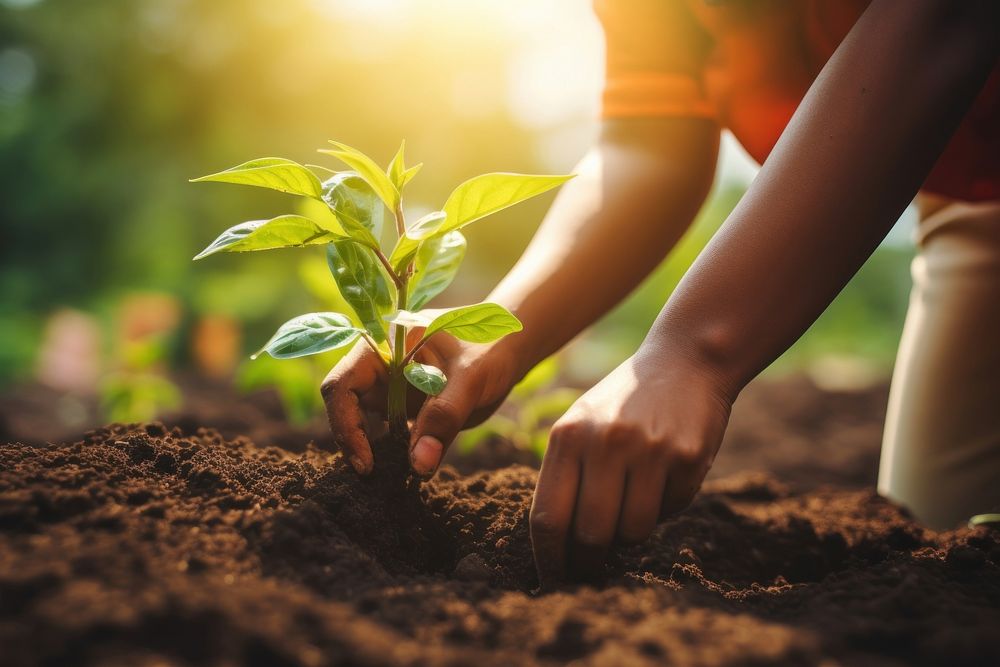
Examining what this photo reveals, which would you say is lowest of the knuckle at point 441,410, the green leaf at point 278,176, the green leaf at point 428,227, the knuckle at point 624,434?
the knuckle at point 441,410

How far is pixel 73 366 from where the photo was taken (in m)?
4.96

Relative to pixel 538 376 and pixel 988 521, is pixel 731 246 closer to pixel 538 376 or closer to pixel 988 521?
pixel 538 376

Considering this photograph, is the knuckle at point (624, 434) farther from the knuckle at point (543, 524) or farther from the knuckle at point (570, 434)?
the knuckle at point (543, 524)

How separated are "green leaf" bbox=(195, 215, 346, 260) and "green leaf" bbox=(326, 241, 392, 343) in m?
0.06

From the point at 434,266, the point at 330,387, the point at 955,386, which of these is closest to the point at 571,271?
the point at 434,266

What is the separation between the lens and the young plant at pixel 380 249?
1096mm

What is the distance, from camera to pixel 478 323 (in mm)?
1148

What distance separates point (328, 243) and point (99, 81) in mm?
7032

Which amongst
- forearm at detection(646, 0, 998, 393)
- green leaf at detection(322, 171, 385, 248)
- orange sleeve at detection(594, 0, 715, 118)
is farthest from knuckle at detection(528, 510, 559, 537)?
orange sleeve at detection(594, 0, 715, 118)

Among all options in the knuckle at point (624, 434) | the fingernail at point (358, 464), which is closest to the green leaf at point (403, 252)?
the fingernail at point (358, 464)

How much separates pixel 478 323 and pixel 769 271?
45 cm

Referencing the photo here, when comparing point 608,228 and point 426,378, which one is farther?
point 608,228

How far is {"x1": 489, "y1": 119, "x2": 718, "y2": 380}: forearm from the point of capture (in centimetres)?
150

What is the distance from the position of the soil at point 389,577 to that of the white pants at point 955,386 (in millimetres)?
647
